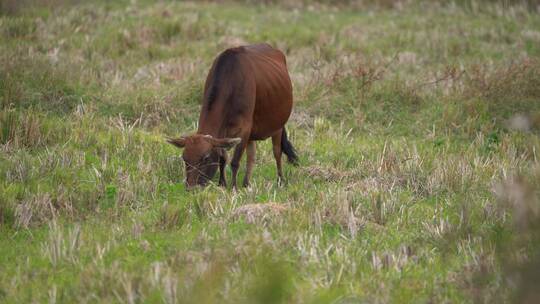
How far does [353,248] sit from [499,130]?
4877 mm

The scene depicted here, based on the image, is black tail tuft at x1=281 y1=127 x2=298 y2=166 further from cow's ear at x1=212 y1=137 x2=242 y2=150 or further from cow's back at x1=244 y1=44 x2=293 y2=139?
cow's ear at x1=212 y1=137 x2=242 y2=150

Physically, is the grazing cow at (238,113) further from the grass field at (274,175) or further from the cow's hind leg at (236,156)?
the grass field at (274,175)

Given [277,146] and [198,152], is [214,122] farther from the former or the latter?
[277,146]

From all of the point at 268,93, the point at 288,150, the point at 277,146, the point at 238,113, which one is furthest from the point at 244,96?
the point at 288,150

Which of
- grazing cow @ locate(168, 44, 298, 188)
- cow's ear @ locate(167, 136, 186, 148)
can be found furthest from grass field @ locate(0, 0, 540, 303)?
cow's ear @ locate(167, 136, 186, 148)

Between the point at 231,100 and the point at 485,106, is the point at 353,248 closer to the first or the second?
the point at 231,100

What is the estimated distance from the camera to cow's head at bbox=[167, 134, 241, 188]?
7.68 m

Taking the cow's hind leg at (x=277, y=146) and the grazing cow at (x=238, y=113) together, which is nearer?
the grazing cow at (x=238, y=113)

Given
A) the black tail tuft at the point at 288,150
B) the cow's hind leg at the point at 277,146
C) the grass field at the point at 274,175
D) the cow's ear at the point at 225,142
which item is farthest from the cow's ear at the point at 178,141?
the black tail tuft at the point at 288,150

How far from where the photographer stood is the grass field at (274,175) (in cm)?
537

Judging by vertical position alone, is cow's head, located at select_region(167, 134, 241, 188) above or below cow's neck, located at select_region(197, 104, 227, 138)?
below

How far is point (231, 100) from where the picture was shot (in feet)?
26.5

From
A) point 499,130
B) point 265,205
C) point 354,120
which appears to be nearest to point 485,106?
point 499,130

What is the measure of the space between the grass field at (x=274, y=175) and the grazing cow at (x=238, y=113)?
0.29m
